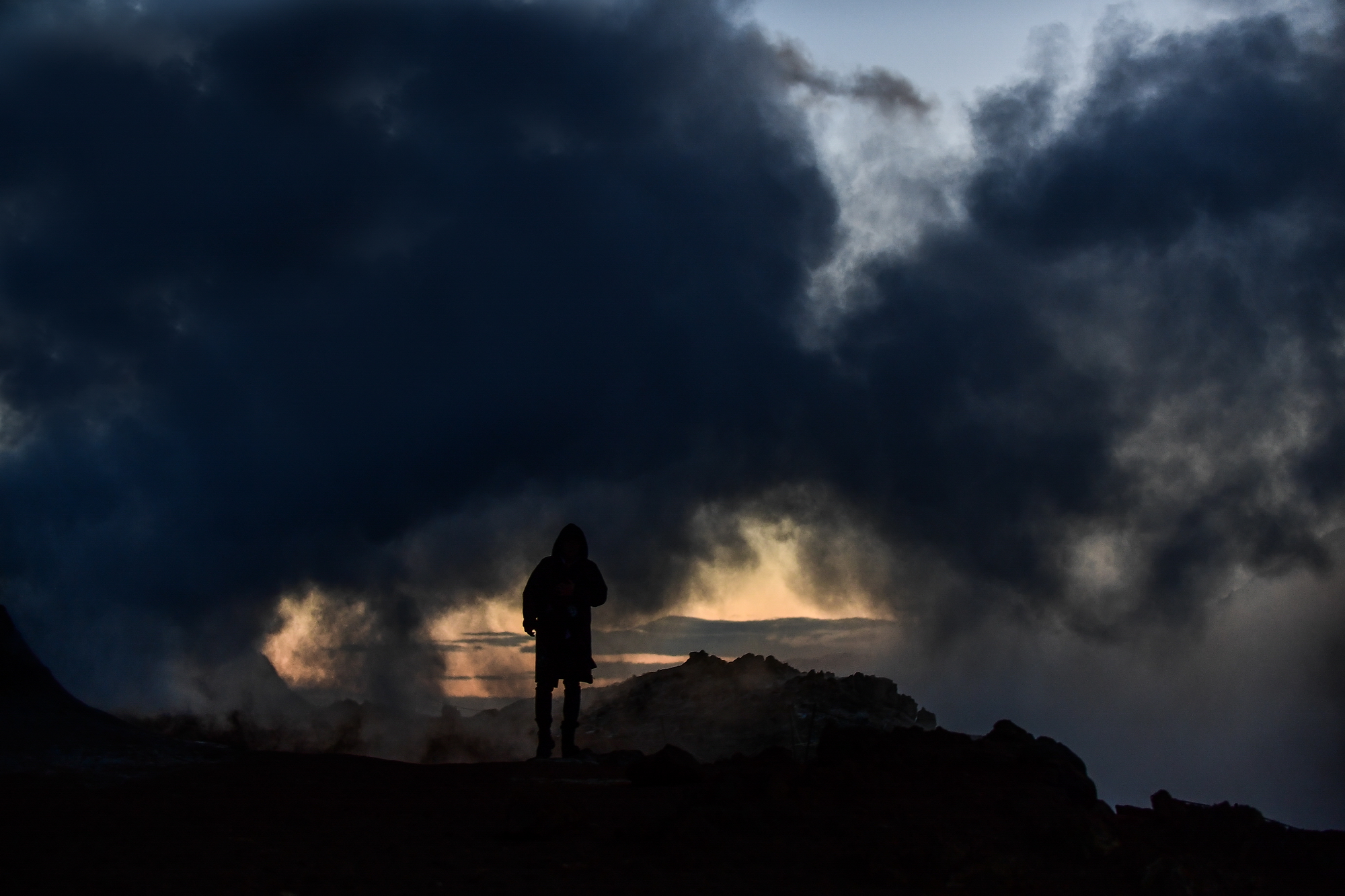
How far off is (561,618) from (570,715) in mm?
1577

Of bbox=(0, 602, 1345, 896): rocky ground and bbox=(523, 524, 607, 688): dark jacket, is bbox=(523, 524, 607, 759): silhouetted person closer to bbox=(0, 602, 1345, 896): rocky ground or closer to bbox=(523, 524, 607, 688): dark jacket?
bbox=(523, 524, 607, 688): dark jacket

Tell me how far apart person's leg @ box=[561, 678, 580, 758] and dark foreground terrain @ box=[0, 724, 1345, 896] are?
11.0ft

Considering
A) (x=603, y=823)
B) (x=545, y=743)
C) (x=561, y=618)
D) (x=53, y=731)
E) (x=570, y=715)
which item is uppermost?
(x=561, y=618)

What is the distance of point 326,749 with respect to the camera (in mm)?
28109

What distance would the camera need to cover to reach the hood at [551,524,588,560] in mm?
16438

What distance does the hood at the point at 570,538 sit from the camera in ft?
53.9

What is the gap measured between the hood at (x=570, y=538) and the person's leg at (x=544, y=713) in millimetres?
2159

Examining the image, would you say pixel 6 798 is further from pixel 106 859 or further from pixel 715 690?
pixel 715 690

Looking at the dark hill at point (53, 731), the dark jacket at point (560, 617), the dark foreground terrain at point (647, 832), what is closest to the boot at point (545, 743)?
the dark jacket at point (560, 617)

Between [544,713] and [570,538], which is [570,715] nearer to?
[544,713]

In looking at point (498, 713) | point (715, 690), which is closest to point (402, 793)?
point (715, 690)

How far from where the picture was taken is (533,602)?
16.5 metres

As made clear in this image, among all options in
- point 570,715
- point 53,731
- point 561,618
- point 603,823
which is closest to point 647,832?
point 603,823

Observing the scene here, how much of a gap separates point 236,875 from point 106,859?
106cm
